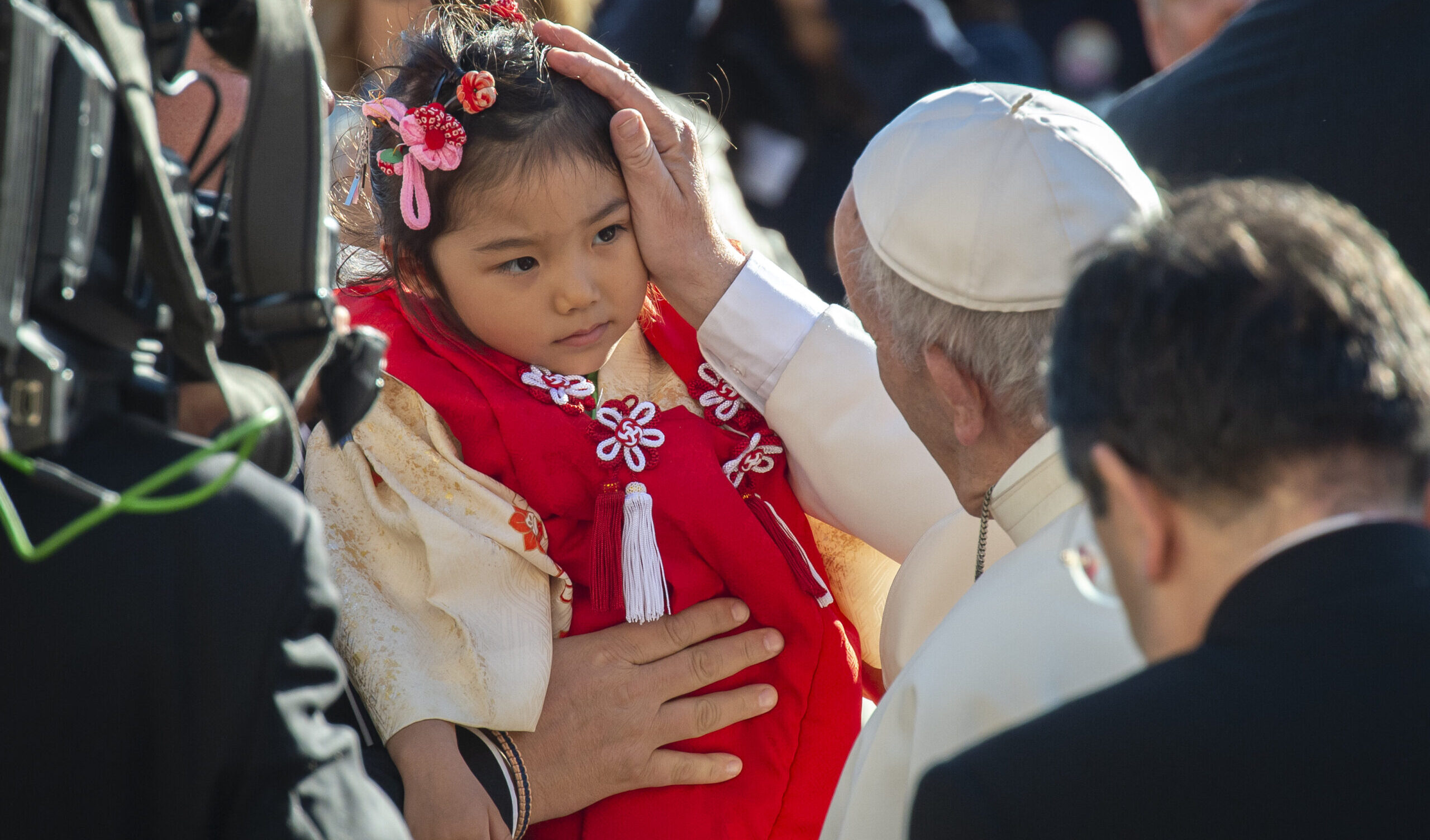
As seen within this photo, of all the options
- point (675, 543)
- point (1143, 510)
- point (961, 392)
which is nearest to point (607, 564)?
point (675, 543)

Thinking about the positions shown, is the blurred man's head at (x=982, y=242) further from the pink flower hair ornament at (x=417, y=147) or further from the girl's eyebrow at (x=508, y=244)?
the pink flower hair ornament at (x=417, y=147)

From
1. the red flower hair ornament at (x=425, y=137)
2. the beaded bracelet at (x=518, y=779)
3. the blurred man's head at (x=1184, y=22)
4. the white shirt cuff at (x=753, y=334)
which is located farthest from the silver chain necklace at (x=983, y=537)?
the blurred man's head at (x=1184, y=22)

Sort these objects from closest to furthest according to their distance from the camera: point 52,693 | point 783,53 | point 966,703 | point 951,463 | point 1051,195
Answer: point 52,693 → point 966,703 → point 1051,195 → point 951,463 → point 783,53

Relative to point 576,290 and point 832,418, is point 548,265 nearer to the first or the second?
point 576,290

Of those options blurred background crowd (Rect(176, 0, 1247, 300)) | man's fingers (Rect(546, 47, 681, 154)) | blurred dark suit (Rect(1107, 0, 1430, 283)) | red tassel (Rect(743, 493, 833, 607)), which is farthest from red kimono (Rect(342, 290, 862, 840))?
blurred background crowd (Rect(176, 0, 1247, 300))

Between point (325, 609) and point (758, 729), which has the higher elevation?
point (325, 609)

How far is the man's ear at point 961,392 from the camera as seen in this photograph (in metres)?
1.90

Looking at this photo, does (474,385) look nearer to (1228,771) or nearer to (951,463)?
(951,463)

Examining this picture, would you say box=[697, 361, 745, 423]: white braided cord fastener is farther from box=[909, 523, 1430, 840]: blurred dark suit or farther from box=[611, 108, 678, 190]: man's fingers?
box=[909, 523, 1430, 840]: blurred dark suit

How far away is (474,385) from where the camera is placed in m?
2.30

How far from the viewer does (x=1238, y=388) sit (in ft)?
3.54

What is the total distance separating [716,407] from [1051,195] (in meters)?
0.88

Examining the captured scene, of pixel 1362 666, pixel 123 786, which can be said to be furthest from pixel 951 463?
pixel 123 786

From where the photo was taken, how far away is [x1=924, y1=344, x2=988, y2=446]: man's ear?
1.90 metres
